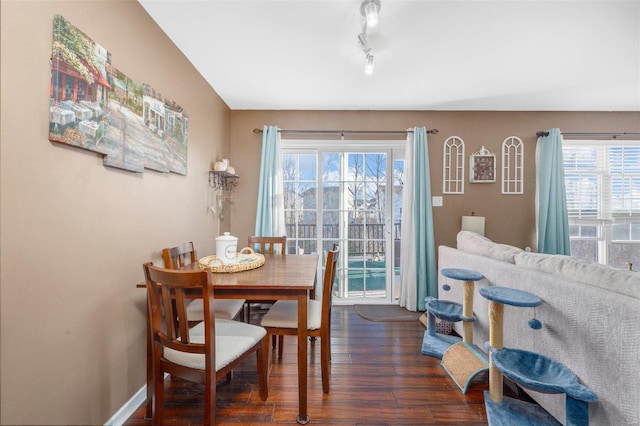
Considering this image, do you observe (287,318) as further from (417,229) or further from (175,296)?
(417,229)

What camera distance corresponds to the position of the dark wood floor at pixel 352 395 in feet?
4.94

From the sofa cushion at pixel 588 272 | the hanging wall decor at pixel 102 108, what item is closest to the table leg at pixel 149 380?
the hanging wall decor at pixel 102 108

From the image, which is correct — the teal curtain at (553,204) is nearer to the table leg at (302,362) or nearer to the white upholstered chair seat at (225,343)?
the table leg at (302,362)

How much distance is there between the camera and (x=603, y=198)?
3424mm

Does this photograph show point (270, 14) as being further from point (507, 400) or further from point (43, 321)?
point (507, 400)

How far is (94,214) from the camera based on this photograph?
4.24ft

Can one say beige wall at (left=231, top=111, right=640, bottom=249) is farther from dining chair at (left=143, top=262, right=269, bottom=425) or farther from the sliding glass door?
dining chair at (left=143, top=262, right=269, bottom=425)

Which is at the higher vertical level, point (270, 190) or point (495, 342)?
point (270, 190)

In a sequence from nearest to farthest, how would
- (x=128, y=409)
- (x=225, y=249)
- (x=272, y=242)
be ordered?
(x=128, y=409)
(x=225, y=249)
(x=272, y=242)

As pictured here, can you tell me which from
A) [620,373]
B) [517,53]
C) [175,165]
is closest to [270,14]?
[175,165]

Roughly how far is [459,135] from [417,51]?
160 centimetres

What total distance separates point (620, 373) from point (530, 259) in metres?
0.72

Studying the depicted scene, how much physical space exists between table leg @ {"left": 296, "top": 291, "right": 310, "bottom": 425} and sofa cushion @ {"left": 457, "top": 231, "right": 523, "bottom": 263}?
1.50 meters

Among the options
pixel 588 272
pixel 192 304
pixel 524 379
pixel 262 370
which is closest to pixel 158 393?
pixel 262 370
